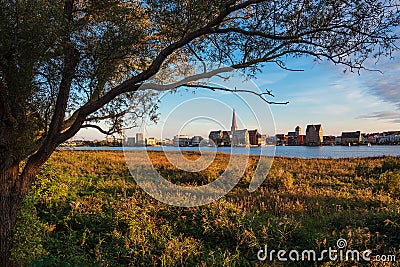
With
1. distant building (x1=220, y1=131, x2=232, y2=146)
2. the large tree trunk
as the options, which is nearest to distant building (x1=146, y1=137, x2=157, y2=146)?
distant building (x1=220, y1=131, x2=232, y2=146)

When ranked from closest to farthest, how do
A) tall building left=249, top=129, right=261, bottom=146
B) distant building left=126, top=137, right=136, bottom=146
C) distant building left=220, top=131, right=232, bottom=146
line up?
1. distant building left=126, top=137, right=136, bottom=146
2. tall building left=249, top=129, right=261, bottom=146
3. distant building left=220, top=131, right=232, bottom=146

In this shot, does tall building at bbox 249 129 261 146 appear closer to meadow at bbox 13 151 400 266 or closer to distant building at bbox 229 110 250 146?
distant building at bbox 229 110 250 146

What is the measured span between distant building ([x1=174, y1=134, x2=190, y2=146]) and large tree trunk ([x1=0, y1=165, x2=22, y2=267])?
310 centimetres

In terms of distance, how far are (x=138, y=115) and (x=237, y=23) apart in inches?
106

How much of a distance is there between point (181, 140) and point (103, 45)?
2849 mm

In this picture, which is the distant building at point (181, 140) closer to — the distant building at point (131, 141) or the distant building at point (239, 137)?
the distant building at point (131, 141)

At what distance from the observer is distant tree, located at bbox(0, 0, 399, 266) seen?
14.1ft

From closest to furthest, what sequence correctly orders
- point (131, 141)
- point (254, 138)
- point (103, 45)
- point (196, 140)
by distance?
1. point (103, 45)
2. point (131, 141)
3. point (254, 138)
4. point (196, 140)

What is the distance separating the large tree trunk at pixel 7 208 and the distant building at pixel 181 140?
3.10 m

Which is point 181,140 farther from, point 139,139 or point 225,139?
point 225,139

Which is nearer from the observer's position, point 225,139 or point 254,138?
point 254,138

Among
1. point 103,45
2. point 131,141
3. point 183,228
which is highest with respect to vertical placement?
point 103,45

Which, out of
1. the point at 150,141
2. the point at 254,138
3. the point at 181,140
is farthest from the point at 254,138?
the point at 150,141

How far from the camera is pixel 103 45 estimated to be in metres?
4.94
